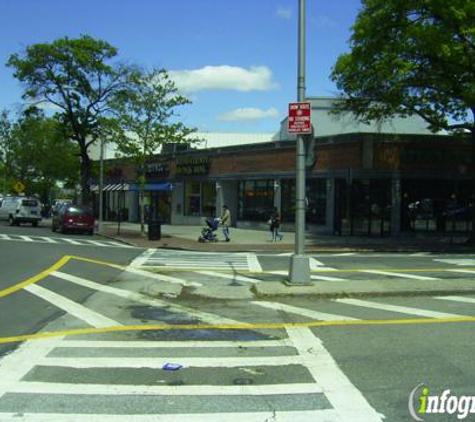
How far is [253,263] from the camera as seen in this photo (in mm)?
18797

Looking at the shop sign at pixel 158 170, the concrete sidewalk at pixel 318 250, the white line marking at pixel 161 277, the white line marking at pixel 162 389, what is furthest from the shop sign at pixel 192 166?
the white line marking at pixel 162 389

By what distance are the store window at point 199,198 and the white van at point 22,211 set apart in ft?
34.0

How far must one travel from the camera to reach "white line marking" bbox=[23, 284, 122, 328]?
9367 millimetres

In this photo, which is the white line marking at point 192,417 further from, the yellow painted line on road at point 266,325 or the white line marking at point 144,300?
the white line marking at point 144,300

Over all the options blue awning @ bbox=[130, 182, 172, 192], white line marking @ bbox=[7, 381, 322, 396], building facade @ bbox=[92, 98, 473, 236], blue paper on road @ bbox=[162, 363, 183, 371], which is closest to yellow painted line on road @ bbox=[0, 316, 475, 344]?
blue paper on road @ bbox=[162, 363, 183, 371]

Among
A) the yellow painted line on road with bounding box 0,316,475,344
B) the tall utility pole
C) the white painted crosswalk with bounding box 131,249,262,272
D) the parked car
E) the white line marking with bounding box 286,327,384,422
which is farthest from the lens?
the parked car

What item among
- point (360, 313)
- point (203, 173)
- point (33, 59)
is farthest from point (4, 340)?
point (33, 59)

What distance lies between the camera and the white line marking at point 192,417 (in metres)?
5.07

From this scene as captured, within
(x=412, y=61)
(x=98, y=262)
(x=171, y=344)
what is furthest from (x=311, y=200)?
(x=171, y=344)

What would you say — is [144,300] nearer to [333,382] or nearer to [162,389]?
[162,389]

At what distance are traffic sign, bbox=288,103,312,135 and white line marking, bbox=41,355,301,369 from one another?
245 inches

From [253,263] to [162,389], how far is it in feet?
42.4

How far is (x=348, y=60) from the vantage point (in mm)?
24312

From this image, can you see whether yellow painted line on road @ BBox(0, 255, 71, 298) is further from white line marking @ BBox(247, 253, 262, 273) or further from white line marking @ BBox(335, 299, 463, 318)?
white line marking @ BBox(335, 299, 463, 318)
